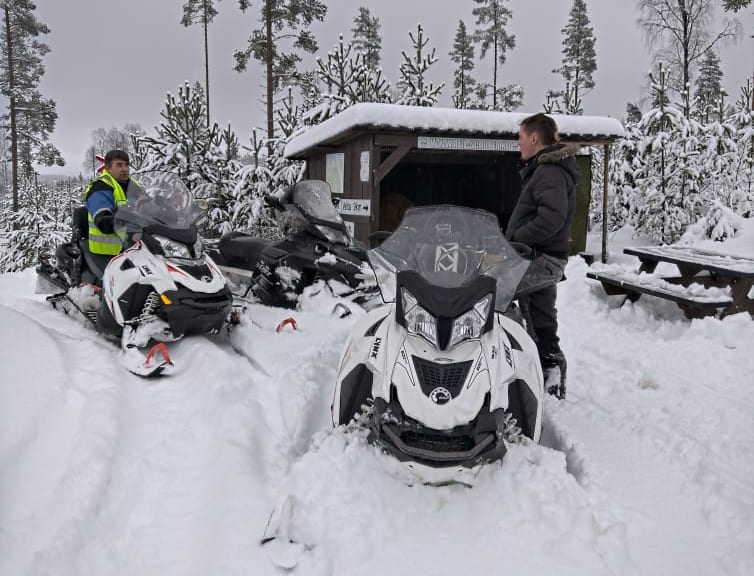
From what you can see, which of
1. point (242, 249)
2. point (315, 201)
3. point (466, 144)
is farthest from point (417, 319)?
point (466, 144)

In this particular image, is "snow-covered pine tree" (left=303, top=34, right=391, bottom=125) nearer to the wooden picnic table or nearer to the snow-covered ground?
the wooden picnic table

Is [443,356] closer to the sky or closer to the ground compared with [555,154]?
closer to the ground

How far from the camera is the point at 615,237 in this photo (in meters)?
14.4

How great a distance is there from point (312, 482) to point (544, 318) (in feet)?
6.68

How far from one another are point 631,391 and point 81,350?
388 centimetres

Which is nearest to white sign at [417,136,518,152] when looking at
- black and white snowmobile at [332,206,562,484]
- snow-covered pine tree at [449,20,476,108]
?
black and white snowmobile at [332,206,562,484]

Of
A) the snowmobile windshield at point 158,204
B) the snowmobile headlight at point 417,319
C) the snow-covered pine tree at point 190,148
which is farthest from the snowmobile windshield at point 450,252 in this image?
the snow-covered pine tree at point 190,148

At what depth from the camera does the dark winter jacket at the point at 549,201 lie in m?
3.51

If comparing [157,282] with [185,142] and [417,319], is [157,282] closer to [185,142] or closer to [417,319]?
[417,319]

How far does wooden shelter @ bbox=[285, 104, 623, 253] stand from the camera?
8.41 metres

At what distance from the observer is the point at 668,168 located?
40.7 ft

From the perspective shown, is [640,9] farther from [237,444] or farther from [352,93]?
[237,444]

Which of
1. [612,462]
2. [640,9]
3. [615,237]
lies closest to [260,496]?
[612,462]

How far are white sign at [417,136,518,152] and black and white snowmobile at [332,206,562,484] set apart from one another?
6.16 m
